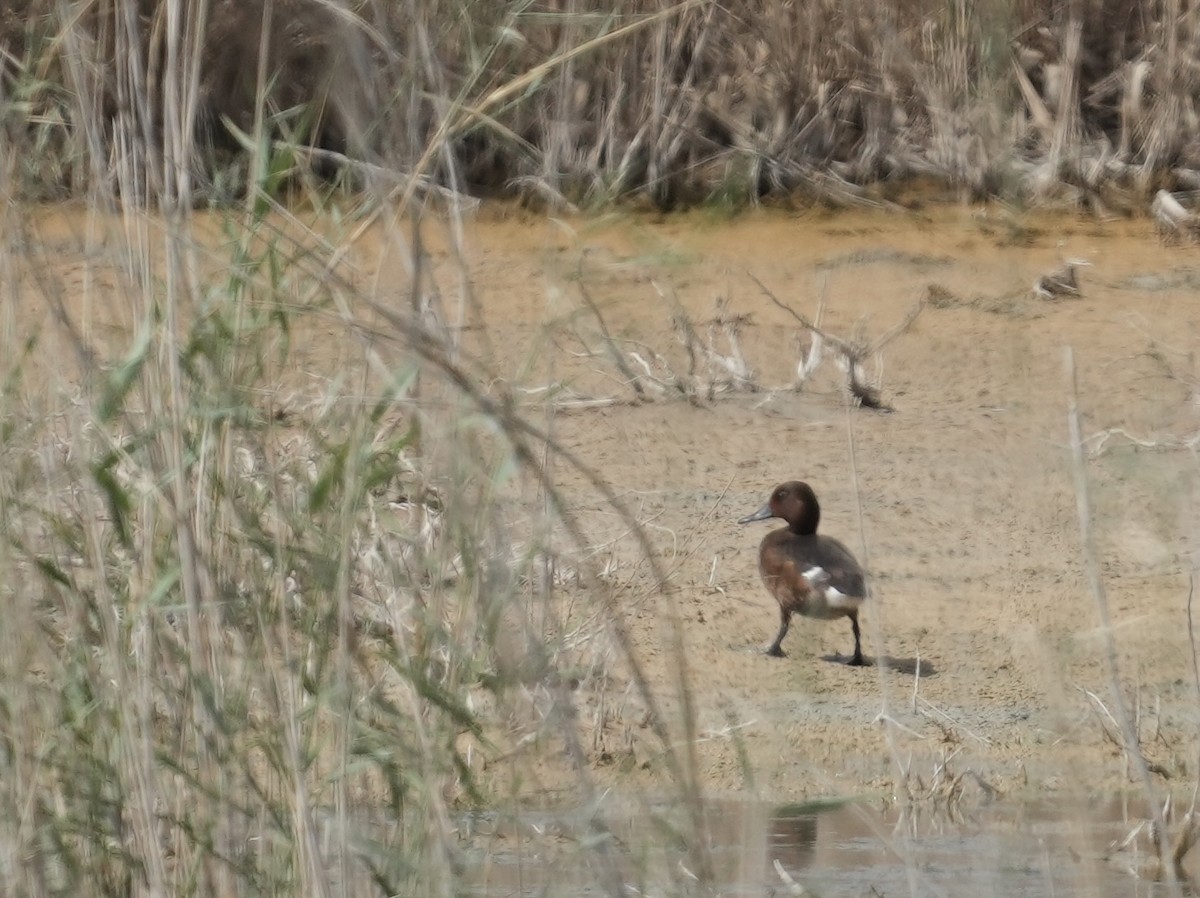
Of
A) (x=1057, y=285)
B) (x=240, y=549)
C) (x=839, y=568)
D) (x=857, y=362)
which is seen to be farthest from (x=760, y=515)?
(x=240, y=549)

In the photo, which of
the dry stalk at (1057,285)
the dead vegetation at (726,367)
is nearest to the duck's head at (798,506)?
the dead vegetation at (726,367)

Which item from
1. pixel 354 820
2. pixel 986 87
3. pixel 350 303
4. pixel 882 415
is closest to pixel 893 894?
pixel 354 820

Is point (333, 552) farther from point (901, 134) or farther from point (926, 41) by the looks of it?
point (901, 134)

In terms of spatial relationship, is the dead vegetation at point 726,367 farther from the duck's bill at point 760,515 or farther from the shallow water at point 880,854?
the shallow water at point 880,854

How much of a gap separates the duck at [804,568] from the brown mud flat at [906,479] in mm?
151

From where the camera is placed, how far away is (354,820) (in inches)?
116

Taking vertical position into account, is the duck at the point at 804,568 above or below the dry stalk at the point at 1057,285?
above

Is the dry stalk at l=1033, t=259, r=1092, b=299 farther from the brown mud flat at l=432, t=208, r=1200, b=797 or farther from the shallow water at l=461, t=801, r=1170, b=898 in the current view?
the shallow water at l=461, t=801, r=1170, b=898

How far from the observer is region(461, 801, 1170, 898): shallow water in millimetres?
3133

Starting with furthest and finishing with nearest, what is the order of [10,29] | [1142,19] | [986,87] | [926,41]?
[1142,19], [10,29], [926,41], [986,87]

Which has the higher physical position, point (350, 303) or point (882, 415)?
point (350, 303)

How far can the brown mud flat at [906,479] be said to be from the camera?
4.86 meters

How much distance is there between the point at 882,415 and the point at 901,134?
2533mm

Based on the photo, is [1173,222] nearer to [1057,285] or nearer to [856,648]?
[1057,285]
